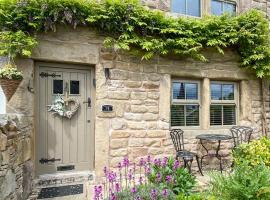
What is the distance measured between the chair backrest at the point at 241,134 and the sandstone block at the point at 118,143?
7.59 feet

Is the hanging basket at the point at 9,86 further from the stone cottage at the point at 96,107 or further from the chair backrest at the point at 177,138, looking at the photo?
the chair backrest at the point at 177,138

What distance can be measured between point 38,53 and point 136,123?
2024mm

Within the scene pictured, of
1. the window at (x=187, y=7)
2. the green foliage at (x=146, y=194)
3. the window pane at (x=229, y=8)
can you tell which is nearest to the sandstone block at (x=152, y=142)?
the green foliage at (x=146, y=194)

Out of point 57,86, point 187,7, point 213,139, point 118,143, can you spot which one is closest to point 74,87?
point 57,86

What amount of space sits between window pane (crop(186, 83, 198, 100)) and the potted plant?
3.18 metres

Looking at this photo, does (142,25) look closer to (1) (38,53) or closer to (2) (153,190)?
(1) (38,53)

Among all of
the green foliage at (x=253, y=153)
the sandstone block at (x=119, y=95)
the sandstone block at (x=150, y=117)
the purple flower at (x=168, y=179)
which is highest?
the sandstone block at (x=119, y=95)

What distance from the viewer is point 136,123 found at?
472 cm

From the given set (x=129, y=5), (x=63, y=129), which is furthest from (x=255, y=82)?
(x=63, y=129)

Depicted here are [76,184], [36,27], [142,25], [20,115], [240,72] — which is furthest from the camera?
[240,72]

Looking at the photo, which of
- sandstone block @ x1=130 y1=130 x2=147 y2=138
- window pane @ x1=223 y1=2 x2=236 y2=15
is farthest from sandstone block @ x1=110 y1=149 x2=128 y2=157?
window pane @ x1=223 y1=2 x2=236 y2=15

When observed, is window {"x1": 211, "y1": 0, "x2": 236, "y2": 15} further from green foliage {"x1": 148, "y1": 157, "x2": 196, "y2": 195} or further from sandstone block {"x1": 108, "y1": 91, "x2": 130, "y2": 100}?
green foliage {"x1": 148, "y1": 157, "x2": 196, "y2": 195}

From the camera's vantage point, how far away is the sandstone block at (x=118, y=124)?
15.0ft

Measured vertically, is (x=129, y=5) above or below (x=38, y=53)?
above
